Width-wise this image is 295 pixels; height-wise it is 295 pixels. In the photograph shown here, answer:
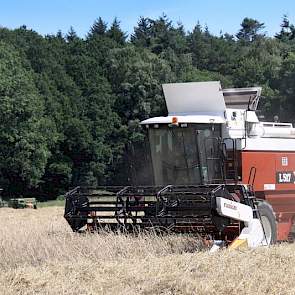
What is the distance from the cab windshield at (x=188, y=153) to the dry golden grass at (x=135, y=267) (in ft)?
6.91

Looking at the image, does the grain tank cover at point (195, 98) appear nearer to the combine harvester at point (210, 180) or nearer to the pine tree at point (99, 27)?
the combine harvester at point (210, 180)

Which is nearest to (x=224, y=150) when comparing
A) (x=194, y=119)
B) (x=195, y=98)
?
(x=194, y=119)

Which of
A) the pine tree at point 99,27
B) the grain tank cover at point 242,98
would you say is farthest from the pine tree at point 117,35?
the grain tank cover at point 242,98

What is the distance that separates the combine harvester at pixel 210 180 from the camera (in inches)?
384

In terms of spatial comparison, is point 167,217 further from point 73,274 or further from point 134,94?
point 134,94

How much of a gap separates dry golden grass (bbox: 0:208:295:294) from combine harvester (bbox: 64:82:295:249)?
1.93ft

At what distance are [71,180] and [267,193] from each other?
40.4 m

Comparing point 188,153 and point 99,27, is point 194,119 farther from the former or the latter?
point 99,27

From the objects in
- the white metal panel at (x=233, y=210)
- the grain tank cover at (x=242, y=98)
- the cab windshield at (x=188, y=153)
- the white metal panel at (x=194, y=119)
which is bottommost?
the white metal panel at (x=233, y=210)

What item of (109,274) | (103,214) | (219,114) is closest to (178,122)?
(219,114)

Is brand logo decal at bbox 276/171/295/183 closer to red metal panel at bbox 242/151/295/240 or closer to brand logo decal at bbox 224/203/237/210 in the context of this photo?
red metal panel at bbox 242/151/295/240

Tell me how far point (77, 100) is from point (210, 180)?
44827 millimetres

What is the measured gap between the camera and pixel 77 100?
55.4 metres

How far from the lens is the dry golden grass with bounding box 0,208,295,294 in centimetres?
617
